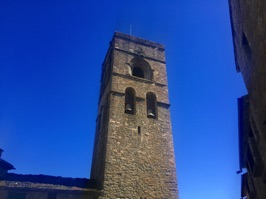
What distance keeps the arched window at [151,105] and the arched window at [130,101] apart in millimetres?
964

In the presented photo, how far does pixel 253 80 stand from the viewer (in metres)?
7.95

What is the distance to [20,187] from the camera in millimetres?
11367

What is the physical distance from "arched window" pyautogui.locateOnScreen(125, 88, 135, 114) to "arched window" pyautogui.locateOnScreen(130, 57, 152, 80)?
198cm

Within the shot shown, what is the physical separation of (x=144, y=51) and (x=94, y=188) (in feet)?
34.2

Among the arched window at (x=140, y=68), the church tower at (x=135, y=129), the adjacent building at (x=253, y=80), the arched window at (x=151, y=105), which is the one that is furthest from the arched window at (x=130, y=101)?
the adjacent building at (x=253, y=80)

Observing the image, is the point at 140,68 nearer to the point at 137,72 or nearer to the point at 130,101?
the point at 137,72

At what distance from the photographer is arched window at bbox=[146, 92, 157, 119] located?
612 inches

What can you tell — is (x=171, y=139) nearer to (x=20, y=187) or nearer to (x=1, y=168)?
(x=20, y=187)

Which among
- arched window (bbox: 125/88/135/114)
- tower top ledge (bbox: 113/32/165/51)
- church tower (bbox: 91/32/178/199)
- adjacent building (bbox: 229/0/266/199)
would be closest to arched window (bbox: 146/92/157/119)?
church tower (bbox: 91/32/178/199)

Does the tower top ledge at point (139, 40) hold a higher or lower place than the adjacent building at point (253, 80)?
higher

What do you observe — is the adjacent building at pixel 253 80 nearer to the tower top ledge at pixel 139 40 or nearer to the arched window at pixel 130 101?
the arched window at pixel 130 101

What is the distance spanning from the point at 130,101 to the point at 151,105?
1.34 metres

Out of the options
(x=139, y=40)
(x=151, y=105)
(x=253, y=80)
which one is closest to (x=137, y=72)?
(x=139, y=40)

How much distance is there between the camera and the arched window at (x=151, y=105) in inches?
612
